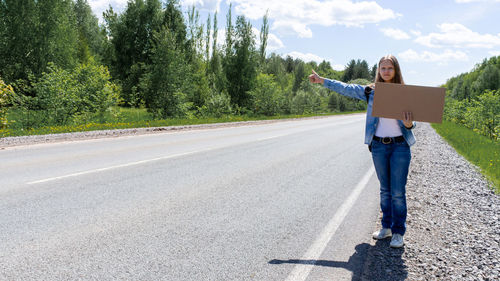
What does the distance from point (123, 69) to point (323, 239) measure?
44.5 m

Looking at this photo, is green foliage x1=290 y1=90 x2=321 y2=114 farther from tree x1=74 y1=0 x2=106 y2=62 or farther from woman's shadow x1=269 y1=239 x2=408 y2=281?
woman's shadow x1=269 y1=239 x2=408 y2=281

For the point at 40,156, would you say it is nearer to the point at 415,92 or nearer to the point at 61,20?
the point at 415,92

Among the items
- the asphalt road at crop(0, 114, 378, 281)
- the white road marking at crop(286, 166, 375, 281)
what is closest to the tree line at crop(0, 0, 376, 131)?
the asphalt road at crop(0, 114, 378, 281)

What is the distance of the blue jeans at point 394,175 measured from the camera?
387 centimetres

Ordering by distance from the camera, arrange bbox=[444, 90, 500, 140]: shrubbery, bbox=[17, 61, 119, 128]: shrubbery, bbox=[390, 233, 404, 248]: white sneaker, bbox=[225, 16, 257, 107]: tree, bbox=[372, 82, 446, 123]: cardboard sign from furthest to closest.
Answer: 1. bbox=[225, 16, 257, 107]: tree
2. bbox=[444, 90, 500, 140]: shrubbery
3. bbox=[17, 61, 119, 128]: shrubbery
4. bbox=[390, 233, 404, 248]: white sneaker
5. bbox=[372, 82, 446, 123]: cardboard sign

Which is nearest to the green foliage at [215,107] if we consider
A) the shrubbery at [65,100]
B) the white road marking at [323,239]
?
the shrubbery at [65,100]

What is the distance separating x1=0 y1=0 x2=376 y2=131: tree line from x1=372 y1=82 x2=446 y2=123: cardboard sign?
48.4 ft

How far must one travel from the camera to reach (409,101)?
361cm

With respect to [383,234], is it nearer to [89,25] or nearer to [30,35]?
[30,35]

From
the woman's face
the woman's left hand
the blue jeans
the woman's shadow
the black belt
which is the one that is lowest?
the woman's shadow

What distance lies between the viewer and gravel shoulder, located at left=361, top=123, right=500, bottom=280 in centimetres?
337

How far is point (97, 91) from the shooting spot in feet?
64.8

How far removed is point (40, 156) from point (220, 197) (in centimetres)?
586

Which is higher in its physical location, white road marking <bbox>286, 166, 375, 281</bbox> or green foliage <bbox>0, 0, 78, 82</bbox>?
green foliage <bbox>0, 0, 78, 82</bbox>
